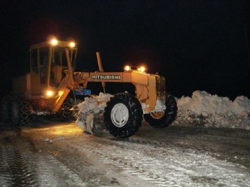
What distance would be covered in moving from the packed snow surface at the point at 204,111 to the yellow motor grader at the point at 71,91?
83 centimetres

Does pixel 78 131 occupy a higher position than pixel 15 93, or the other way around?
pixel 15 93

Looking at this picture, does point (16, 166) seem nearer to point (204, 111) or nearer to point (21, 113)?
point (21, 113)

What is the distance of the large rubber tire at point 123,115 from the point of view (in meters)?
7.40

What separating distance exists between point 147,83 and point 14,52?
4966cm

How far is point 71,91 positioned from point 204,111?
5116mm

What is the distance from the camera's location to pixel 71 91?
11.4m

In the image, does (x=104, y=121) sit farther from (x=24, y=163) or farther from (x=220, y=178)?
(x=220, y=178)

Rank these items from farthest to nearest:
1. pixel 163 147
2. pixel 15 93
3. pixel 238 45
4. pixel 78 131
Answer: pixel 238 45
pixel 15 93
pixel 78 131
pixel 163 147

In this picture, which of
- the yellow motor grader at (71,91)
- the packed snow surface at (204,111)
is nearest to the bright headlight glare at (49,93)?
the yellow motor grader at (71,91)

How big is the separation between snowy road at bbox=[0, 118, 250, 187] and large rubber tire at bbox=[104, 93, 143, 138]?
0.97 feet

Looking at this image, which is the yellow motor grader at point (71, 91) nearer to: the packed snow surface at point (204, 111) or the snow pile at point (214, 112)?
the packed snow surface at point (204, 111)

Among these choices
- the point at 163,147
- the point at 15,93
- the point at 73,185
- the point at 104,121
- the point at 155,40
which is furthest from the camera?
the point at 155,40

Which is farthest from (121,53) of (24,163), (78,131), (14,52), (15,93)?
(24,163)

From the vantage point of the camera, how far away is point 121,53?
51062 mm
